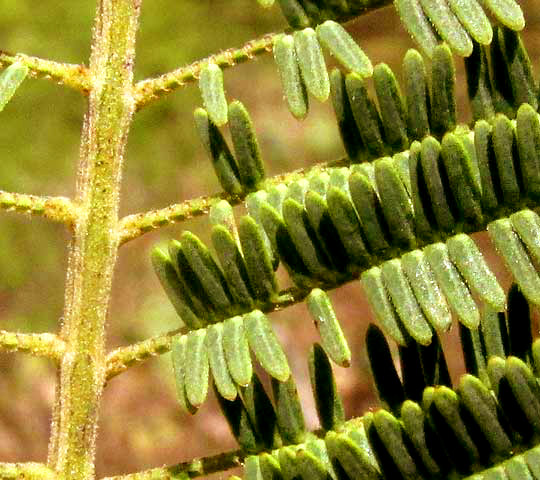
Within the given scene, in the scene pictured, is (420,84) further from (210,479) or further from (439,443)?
(210,479)

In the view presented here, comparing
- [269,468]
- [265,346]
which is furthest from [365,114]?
[269,468]

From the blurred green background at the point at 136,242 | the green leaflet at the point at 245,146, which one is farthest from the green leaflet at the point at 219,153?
the blurred green background at the point at 136,242

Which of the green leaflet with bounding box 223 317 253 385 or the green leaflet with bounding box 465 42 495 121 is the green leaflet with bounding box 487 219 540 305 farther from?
the green leaflet with bounding box 223 317 253 385

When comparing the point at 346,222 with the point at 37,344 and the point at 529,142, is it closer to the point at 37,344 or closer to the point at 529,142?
the point at 529,142

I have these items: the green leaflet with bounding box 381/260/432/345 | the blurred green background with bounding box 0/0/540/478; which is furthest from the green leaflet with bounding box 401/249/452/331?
the blurred green background with bounding box 0/0/540/478

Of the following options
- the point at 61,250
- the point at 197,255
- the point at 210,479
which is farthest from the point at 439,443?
the point at 61,250

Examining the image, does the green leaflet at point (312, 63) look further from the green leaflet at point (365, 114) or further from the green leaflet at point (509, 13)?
the green leaflet at point (509, 13)
